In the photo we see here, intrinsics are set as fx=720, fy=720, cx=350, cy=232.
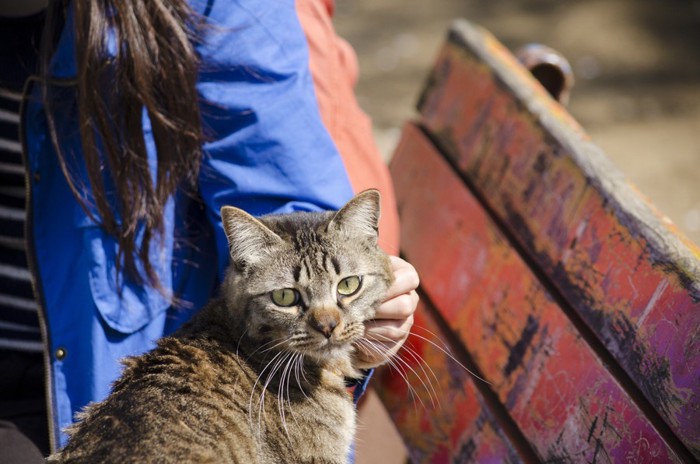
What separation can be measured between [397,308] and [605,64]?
14.4 ft

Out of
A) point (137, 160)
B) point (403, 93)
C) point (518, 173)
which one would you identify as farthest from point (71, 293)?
point (403, 93)

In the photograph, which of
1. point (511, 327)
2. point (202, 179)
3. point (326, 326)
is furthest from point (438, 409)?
point (202, 179)

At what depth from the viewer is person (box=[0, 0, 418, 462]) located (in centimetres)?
187

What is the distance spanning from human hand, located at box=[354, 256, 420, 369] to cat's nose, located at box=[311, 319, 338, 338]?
12 centimetres

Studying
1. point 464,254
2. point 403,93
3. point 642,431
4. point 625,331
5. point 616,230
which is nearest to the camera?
point 642,431

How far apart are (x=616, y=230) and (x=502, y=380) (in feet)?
1.57

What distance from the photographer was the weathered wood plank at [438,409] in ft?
5.83

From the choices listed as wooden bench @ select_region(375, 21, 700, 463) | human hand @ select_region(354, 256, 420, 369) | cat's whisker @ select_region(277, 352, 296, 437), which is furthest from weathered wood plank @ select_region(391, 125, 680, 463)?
cat's whisker @ select_region(277, 352, 296, 437)

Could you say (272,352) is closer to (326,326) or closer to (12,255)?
(326,326)

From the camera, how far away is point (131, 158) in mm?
1905

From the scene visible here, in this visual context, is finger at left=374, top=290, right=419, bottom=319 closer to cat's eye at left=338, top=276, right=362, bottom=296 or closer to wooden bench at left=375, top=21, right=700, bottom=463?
cat's eye at left=338, top=276, right=362, bottom=296

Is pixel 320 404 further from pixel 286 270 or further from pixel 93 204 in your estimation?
pixel 93 204

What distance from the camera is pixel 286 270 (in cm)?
171

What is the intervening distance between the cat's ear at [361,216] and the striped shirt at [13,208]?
94 cm
